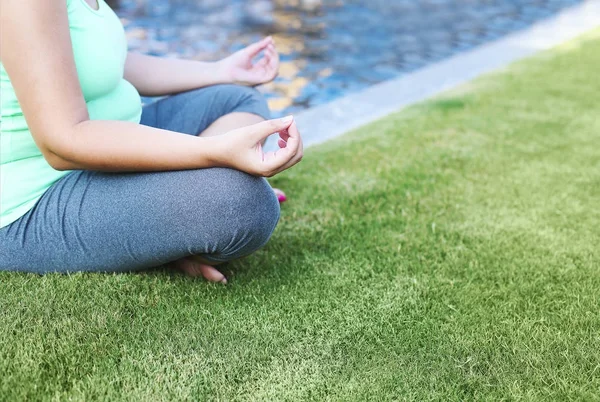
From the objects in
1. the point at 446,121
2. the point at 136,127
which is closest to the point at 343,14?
the point at 446,121

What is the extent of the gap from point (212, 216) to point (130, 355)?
39cm

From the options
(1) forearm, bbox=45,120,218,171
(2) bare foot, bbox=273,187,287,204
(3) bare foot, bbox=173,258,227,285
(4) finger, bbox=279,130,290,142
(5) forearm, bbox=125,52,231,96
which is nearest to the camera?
(1) forearm, bbox=45,120,218,171

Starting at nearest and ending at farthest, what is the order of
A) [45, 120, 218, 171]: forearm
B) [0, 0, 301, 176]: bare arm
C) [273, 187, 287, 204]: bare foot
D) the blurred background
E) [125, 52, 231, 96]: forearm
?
[0, 0, 301, 176]: bare arm < [45, 120, 218, 171]: forearm < [125, 52, 231, 96]: forearm < [273, 187, 287, 204]: bare foot < the blurred background

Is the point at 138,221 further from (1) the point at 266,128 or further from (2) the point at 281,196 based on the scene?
(2) the point at 281,196

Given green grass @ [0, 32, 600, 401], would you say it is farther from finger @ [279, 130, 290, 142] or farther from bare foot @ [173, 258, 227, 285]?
finger @ [279, 130, 290, 142]

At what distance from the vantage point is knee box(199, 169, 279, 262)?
5.40 feet

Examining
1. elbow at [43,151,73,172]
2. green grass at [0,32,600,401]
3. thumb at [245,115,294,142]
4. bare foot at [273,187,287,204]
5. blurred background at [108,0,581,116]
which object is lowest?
blurred background at [108,0,581,116]

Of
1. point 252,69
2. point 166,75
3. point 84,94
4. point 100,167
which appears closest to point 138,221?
point 100,167

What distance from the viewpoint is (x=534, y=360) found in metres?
1.60

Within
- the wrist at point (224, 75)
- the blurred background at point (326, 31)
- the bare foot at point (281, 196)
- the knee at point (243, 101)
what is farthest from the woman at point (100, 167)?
the blurred background at point (326, 31)

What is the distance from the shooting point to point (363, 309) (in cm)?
182

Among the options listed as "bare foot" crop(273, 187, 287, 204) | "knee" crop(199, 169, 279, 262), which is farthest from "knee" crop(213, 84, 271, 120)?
"knee" crop(199, 169, 279, 262)

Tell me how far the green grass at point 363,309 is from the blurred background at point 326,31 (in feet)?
6.49

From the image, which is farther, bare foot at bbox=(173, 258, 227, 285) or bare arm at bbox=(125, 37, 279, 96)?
bare arm at bbox=(125, 37, 279, 96)
